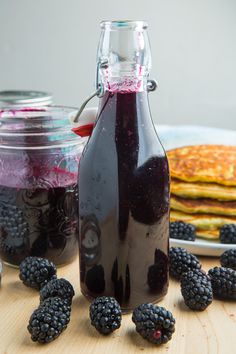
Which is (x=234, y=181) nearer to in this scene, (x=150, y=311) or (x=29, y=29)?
(x=150, y=311)

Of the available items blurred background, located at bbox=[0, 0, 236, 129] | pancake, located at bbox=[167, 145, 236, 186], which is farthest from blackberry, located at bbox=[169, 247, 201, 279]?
blurred background, located at bbox=[0, 0, 236, 129]

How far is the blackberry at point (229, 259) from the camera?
1.01m

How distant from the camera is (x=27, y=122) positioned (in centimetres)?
105

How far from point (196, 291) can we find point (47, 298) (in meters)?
0.22

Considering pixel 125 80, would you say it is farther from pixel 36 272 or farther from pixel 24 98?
pixel 24 98

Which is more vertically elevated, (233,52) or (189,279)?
(233,52)

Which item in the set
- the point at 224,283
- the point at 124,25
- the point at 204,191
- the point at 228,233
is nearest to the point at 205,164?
the point at 204,191

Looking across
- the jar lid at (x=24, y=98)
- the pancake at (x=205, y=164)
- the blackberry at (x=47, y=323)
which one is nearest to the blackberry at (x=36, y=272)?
the blackberry at (x=47, y=323)

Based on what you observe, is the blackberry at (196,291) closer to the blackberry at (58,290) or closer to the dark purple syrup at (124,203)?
the dark purple syrup at (124,203)

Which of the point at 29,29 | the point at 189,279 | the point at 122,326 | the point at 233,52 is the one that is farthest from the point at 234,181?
the point at 29,29

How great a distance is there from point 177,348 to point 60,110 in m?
0.50

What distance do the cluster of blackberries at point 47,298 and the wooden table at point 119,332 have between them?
0.02m

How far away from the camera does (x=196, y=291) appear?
2.92ft

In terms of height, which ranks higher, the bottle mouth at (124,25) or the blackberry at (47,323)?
the bottle mouth at (124,25)
